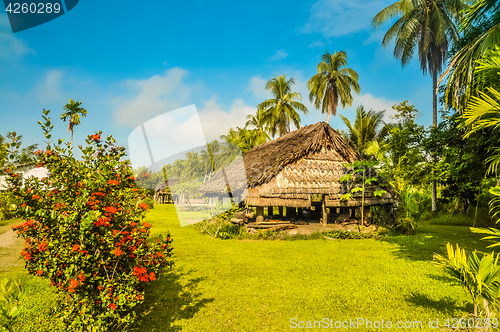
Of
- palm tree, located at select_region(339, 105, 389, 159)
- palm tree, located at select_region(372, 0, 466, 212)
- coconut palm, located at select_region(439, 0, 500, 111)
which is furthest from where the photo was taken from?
palm tree, located at select_region(339, 105, 389, 159)

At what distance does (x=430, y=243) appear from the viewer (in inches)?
356

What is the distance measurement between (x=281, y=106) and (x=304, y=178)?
17.3m

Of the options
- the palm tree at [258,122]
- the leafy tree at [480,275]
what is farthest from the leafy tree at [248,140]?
the leafy tree at [480,275]

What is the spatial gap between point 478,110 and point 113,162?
510 centimetres

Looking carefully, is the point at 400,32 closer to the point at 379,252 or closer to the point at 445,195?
the point at 445,195

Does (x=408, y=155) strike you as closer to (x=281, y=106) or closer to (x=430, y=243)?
(x=430, y=243)

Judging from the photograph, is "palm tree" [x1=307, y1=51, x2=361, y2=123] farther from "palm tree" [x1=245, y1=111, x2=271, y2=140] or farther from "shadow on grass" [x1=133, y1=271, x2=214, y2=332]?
"shadow on grass" [x1=133, y1=271, x2=214, y2=332]

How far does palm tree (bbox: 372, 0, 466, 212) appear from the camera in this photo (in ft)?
53.2

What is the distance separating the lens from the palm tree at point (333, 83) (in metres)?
24.7

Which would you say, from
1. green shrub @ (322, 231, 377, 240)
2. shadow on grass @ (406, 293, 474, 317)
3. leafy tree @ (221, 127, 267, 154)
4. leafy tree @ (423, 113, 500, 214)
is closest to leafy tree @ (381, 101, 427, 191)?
leafy tree @ (423, 113, 500, 214)

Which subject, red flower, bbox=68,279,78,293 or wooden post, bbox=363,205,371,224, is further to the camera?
wooden post, bbox=363,205,371,224

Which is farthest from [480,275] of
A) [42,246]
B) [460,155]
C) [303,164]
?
[460,155]

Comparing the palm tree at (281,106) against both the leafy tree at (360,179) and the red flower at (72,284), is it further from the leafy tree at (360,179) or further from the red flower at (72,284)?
the red flower at (72,284)

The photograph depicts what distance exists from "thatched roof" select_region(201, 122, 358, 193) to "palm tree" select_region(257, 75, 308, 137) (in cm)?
1354
